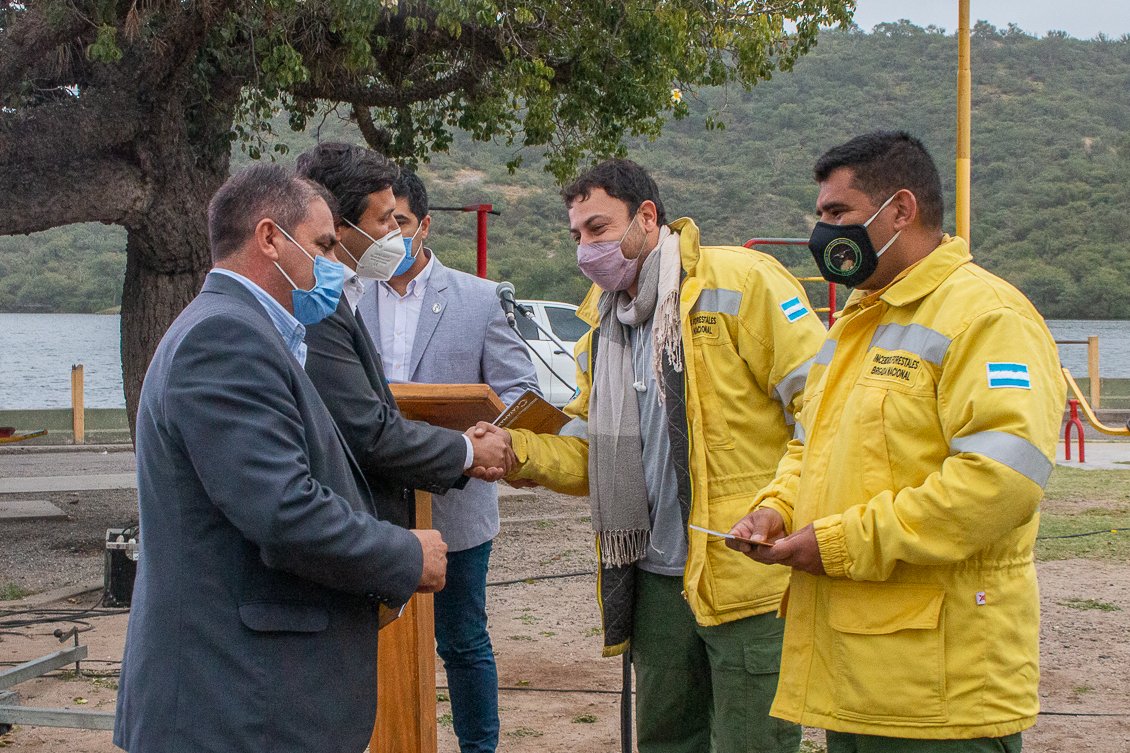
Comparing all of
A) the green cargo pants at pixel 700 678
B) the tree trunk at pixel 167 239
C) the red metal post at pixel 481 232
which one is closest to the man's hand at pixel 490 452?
the green cargo pants at pixel 700 678

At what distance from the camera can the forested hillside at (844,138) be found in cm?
5025

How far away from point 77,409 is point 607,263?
20.6m

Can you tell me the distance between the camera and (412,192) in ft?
13.8

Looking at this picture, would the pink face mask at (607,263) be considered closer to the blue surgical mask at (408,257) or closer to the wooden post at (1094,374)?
the blue surgical mask at (408,257)

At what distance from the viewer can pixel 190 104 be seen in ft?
35.9

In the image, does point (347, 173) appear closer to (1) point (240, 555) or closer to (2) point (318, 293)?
(2) point (318, 293)

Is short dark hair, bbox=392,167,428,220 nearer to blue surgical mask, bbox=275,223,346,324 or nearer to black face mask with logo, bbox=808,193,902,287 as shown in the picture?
blue surgical mask, bbox=275,223,346,324

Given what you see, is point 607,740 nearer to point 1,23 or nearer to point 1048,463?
point 1048,463

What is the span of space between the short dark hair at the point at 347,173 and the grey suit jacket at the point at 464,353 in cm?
62

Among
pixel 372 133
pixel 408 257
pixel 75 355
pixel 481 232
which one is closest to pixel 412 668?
pixel 408 257

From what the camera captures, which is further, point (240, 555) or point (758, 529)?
point (758, 529)

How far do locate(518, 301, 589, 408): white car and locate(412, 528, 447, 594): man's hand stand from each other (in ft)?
44.5

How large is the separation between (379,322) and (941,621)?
241 cm

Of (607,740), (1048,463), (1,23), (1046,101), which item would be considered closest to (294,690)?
(1048,463)
